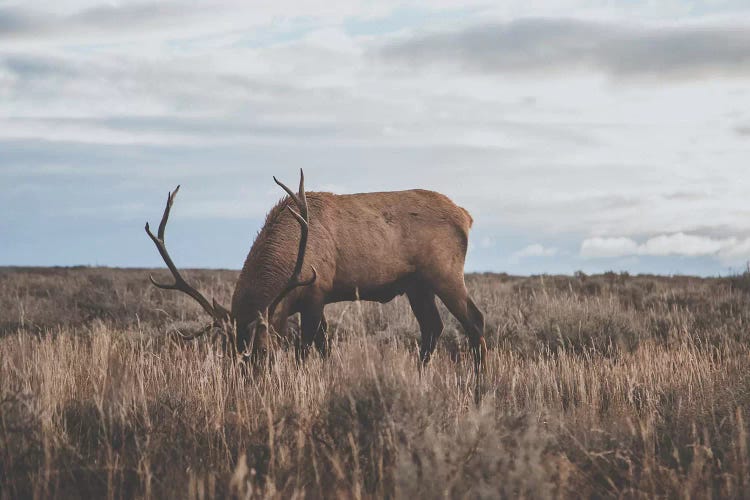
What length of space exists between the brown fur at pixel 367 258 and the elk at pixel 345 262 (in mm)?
11

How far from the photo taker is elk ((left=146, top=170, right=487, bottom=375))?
23.9ft

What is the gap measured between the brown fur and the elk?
0.01 meters

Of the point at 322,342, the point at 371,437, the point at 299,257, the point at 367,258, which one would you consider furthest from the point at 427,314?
the point at 371,437

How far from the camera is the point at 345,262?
8.17 meters

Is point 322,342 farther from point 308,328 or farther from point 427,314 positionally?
point 427,314

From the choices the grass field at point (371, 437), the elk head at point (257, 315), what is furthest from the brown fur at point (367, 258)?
the grass field at point (371, 437)

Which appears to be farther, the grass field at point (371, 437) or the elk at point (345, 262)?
the elk at point (345, 262)

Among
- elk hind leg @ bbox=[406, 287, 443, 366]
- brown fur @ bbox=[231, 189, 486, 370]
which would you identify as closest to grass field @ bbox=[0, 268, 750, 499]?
brown fur @ bbox=[231, 189, 486, 370]

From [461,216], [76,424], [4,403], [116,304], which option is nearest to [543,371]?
[461,216]

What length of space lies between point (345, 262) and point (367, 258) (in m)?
0.26

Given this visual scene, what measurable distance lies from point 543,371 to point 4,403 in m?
4.74

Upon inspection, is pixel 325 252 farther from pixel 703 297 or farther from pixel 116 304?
pixel 703 297

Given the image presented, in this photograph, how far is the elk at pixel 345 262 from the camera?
729cm

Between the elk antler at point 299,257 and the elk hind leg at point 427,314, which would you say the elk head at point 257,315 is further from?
the elk hind leg at point 427,314
